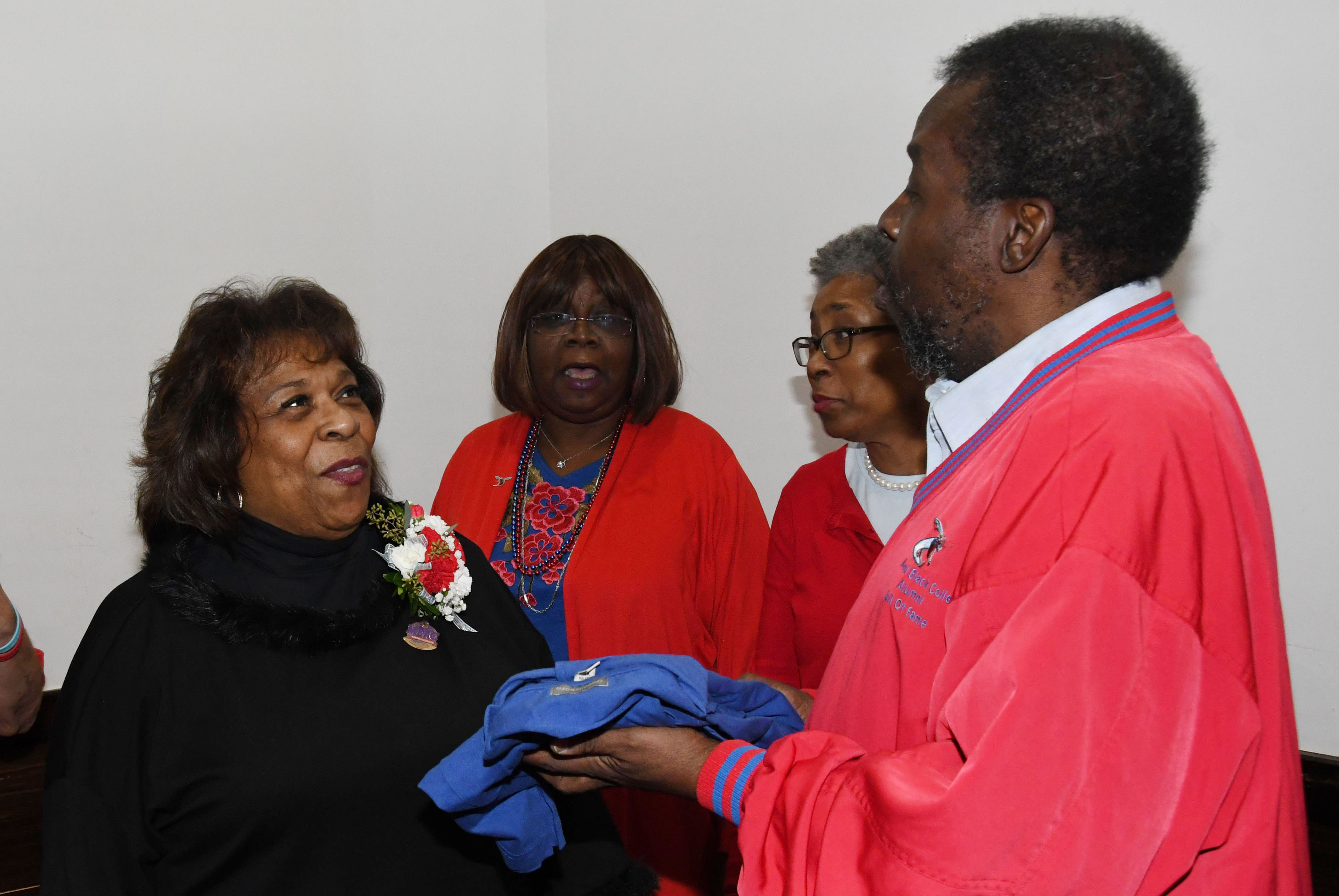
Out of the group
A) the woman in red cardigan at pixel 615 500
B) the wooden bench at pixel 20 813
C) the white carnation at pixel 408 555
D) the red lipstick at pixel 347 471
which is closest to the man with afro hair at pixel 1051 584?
the white carnation at pixel 408 555

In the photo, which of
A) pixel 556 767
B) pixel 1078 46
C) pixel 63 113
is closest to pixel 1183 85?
pixel 1078 46

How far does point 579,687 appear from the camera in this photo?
1452 mm

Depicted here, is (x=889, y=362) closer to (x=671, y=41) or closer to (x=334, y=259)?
(x=671, y=41)

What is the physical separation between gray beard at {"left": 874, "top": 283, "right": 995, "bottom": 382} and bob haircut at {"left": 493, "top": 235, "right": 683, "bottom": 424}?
162 cm

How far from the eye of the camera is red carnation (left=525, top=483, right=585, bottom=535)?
2.96 m

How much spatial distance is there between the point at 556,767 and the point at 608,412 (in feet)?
5.57

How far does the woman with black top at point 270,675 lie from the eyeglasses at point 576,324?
90cm

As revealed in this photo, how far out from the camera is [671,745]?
1400 millimetres

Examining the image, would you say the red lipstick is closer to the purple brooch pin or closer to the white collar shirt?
the purple brooch pin

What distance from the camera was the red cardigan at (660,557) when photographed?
2816mm

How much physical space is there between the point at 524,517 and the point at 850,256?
119 cm

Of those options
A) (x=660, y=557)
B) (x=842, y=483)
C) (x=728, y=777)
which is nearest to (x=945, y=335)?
(x=728, y=777)

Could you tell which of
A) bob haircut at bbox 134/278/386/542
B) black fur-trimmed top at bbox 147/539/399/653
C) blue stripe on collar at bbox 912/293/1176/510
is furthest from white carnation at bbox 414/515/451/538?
blue stripe on collar at bbox 912/293/1176/510

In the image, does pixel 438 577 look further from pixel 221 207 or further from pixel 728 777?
pixel 221 207
